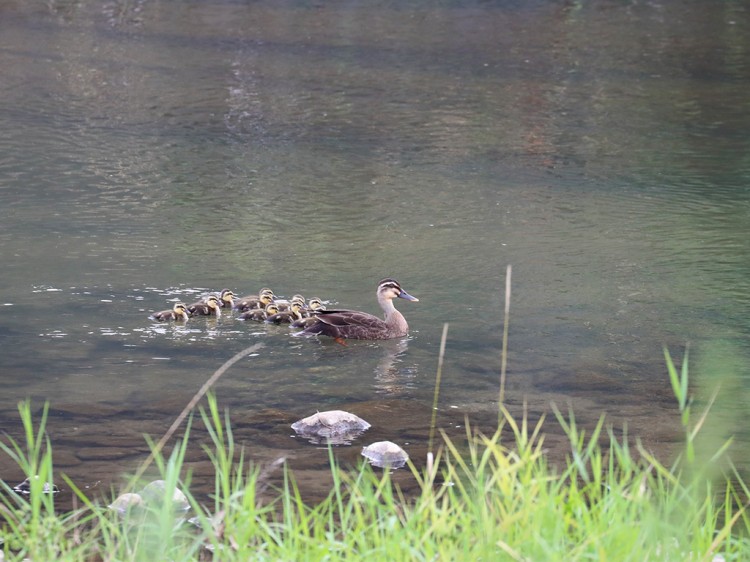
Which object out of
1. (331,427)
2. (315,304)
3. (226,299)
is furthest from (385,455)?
(226,299)

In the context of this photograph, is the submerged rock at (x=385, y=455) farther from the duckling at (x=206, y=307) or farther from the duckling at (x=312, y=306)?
the duckling at (x=206, y=307)

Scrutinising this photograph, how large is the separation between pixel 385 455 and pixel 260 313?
113 inches

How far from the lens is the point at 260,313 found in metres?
9.12

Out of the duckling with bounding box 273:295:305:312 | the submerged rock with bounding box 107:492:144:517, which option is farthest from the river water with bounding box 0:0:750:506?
the submerged rock with bounding box 107:492:144:517

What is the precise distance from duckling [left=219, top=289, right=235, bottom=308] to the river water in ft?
0.55

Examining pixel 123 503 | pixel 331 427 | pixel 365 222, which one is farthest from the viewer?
pixel 365 222

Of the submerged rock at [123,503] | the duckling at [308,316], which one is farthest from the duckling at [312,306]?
the submerged rock at [123,503]

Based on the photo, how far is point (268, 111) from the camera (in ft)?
55.8

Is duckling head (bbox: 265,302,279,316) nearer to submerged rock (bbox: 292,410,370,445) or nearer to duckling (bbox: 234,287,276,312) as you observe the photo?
duckling (bbox: 234,287,276,312)

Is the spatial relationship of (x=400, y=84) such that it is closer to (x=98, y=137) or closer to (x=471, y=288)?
(x=98, y=137)

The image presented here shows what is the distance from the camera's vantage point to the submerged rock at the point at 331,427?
6.81 meters

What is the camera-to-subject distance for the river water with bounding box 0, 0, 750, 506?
7.71 meters

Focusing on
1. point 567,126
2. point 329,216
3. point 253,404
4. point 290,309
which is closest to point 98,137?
point 329,216

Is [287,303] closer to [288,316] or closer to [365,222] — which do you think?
[288,316]
